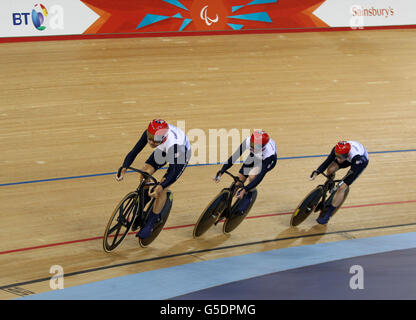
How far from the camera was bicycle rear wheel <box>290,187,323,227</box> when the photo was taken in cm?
545

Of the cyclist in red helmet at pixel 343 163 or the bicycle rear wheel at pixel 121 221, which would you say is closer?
the bicycle rear wheel at pixel 121 221

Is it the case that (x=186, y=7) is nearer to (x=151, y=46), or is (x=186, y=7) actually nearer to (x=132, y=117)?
(x=151, y=46)

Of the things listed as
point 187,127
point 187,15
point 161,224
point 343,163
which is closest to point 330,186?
point 343,163

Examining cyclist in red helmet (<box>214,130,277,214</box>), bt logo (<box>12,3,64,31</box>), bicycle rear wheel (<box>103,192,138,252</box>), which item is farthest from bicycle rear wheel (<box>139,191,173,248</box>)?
bt logo (<box>12,3,64,31</box>)

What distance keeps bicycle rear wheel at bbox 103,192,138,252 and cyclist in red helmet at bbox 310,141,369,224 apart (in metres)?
1.63

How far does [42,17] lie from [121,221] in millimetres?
4803

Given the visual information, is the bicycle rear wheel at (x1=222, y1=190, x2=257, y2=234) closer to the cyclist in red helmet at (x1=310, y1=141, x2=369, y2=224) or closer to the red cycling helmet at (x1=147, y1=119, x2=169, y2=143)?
the cyclist in red helmet at (x1=310, y1=141, x2=369, y2=224)

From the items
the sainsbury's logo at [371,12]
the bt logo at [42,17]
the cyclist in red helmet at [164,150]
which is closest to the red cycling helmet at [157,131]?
the cyclist in red helmet at [164,150]

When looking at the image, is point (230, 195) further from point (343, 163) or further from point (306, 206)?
point (343, 163)

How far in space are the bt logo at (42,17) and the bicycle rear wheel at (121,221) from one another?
15.0ft

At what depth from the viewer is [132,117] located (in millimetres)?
7418

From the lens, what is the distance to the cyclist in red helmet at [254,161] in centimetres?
492

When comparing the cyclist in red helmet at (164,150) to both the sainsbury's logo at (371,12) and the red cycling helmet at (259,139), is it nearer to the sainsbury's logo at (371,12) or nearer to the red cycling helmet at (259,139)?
the red cycling helmet at (259,139)

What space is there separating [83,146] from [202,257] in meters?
2.46
